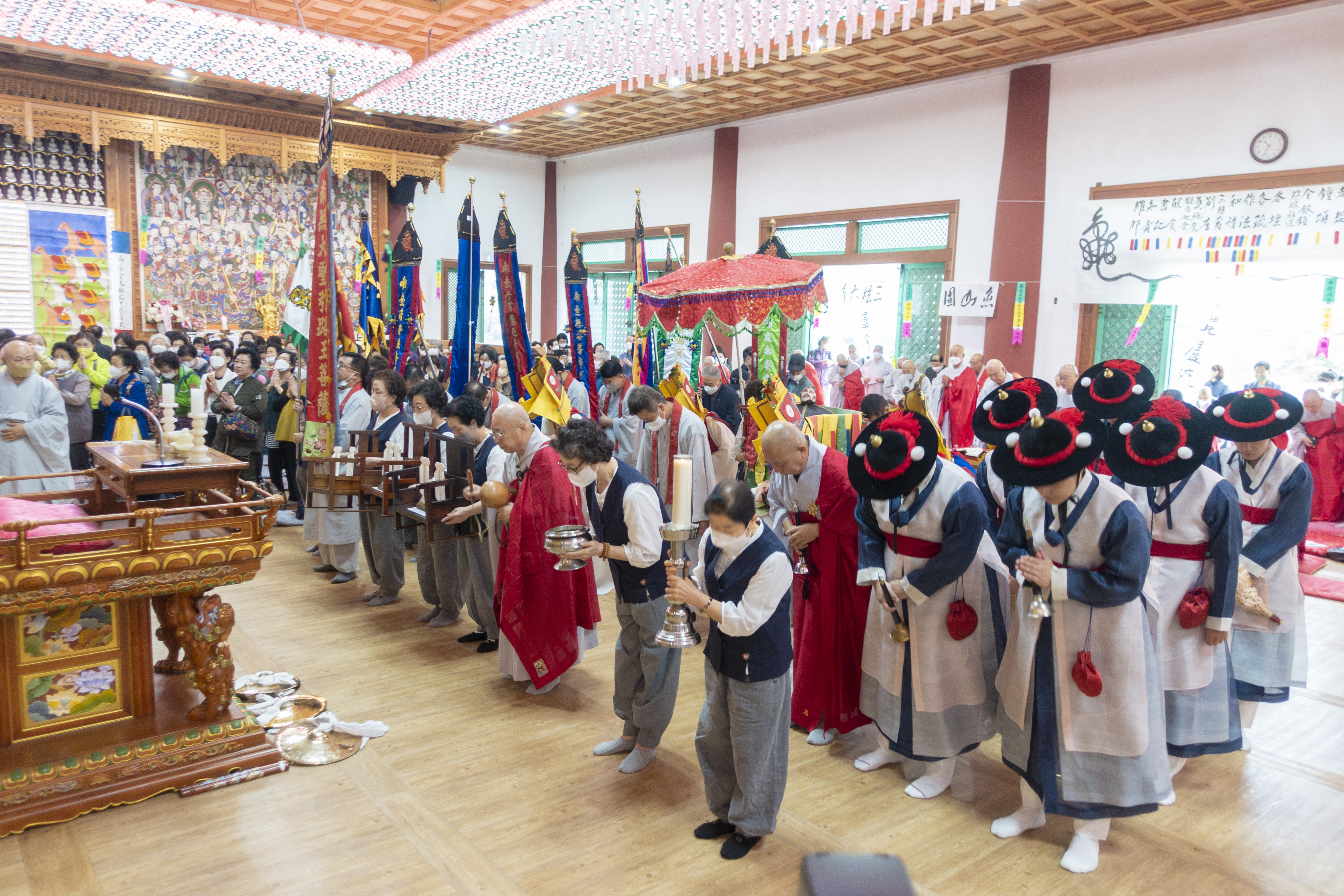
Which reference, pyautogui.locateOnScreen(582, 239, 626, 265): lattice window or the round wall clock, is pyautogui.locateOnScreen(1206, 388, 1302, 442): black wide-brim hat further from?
pyautogui.locateOnScreen(582, 239, 626, 265): lattice window

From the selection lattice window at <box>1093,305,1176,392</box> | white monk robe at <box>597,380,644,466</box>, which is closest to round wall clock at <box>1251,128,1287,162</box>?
lattice window at <box>1093,305,1176,392</box>

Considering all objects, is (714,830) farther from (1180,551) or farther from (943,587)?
(1180,551)

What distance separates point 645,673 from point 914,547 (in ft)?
4.00

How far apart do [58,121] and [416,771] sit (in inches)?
419

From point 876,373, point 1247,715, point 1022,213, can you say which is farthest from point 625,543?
point 876,373

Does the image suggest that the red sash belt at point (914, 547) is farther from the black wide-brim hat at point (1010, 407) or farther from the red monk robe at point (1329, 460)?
the red monk robe at point (1329, 460)

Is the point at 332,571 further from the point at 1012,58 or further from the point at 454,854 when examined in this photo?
the point at 1012,58

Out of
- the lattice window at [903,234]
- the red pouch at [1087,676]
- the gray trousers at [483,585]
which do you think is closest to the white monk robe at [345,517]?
the gray trousers at [483,585]

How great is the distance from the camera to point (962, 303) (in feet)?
33.7

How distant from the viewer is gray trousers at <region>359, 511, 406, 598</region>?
18.5 feet

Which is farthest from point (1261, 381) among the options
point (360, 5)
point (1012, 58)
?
point (360, 5)

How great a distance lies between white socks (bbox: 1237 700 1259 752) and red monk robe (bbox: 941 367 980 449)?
5.72 metres

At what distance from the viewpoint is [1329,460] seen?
8.05 metres

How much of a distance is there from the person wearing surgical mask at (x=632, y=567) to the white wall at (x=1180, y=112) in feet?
25.2
